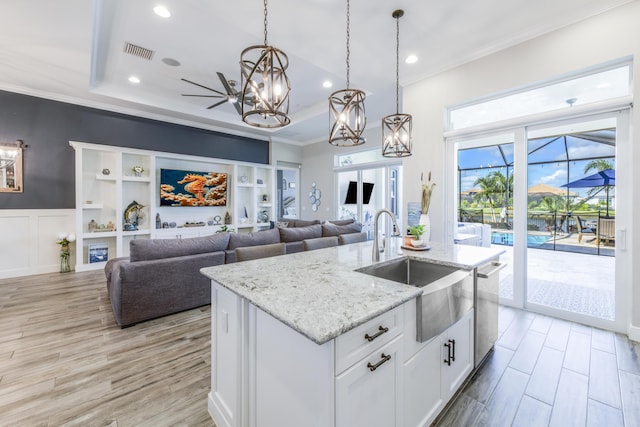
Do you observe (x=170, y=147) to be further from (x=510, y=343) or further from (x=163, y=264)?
(x=510, y=343)

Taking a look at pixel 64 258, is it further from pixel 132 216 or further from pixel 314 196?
pixel 314 196

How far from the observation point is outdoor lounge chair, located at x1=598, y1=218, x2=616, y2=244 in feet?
9.41

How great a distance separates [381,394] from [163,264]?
2.76 meters

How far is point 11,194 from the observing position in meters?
4.57

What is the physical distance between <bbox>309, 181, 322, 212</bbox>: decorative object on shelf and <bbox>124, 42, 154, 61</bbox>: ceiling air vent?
5.11 metres

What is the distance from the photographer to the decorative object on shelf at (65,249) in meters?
4.86

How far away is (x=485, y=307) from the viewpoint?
7.03ft

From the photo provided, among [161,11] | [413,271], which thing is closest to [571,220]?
[413,271]

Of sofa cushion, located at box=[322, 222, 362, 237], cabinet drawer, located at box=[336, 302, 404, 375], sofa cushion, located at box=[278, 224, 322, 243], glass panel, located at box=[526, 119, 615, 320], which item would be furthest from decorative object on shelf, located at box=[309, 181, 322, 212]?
cabinet drawer, located at box=[336, 302, 404, 375]

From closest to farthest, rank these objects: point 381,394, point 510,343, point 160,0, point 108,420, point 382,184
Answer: point 381,394, point 108,420, point 510,343, point 160,0, point 382,184

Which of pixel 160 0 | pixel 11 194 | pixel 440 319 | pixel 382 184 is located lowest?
pixel 440 319

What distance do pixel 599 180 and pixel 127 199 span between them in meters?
7.78

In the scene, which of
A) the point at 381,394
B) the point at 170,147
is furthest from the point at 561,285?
the point at 170,147

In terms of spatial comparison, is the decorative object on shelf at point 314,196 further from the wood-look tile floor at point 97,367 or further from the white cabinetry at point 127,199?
the wood-look tile floor at point 97,367
